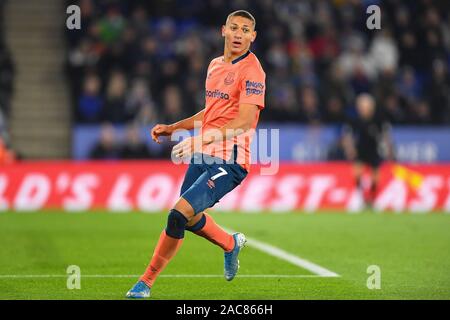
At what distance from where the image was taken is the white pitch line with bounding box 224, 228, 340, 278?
9.97 m

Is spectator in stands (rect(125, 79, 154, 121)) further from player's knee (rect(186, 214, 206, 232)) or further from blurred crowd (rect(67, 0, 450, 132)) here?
player's knee (rect(186, 214, 206, 232))

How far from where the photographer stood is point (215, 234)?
8.65 m

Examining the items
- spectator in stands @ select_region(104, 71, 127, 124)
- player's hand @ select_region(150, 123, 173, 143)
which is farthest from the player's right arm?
spectator in stands @ select_region(104, 71, 127, 124)

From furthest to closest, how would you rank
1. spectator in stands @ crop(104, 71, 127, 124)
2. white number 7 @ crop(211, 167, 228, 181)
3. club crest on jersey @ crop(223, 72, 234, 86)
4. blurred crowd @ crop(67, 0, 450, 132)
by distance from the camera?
blurred crowd @ crop(67, 0, 450, 132), spectator in stands @ crop(104, 71, 127, 124), club crest on jersey @ crop(223, 72, 234, 86), white number 7 @ crop(211, 167, 228, 181)

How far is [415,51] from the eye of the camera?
23812mm

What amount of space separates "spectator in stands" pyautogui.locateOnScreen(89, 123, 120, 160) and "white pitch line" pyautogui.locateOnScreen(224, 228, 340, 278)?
293 inches

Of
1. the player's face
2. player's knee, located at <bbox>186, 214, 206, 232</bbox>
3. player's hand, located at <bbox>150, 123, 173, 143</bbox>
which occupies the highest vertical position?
the player's face

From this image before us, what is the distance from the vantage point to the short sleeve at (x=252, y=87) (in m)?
8.20

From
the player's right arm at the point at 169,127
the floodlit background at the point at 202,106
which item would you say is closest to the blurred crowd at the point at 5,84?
the floodlit background at the point at 202,106

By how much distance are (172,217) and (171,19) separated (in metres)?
16.1

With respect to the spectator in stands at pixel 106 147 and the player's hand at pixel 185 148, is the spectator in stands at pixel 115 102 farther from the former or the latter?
the player's hand at pixel 185 148

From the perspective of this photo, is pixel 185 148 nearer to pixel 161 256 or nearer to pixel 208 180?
pixel 208 180
